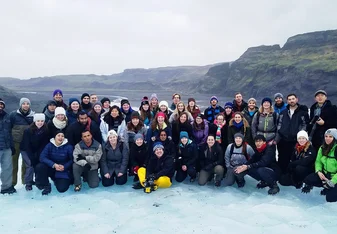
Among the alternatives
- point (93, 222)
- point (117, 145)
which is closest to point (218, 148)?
point (117, 145)

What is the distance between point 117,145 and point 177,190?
2.17 metres

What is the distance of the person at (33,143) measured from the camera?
24.8ft

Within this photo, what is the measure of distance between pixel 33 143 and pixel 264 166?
6.39m

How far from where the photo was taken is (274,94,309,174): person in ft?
25.5

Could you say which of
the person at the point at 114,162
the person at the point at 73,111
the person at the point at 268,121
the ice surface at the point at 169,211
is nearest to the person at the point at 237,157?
the ice surface at the point at 169,211

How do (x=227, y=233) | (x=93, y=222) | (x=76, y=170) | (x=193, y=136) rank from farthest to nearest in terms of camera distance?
(x=193, y=136) < (x=76, y=170) < (x=93, y=222) < (x=227, y=233)

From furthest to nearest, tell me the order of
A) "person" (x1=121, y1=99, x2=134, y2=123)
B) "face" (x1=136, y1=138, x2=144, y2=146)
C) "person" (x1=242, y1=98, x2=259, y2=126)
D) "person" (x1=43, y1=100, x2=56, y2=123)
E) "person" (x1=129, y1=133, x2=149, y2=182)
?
"person" (x1=121, y1=99, x2=134, y2=123), "person" (x1=242, y1=98, x2=259, y2=126), "person" (x1=43, y1=100, x2=56, y2=123), "person" (x1=129, y1=133, x2=149, y2=182), "face" (x1=136, y1=138, x2=144, y2=146)

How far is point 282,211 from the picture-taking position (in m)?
6.24

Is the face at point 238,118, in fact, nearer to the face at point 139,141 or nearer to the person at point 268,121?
the person at point 268,121

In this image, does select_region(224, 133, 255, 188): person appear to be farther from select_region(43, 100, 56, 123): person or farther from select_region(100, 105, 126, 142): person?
select_region(43, 100, 56, 123): person

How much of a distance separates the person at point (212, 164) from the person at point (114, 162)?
2.26 metres

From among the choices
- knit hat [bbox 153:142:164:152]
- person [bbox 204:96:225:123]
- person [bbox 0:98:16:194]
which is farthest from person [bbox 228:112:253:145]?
person [bbox 0:98:16:194]

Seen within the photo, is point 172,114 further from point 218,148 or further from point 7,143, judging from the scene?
point 7,143

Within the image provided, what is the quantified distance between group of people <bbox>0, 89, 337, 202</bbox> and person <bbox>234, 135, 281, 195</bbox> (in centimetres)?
3
